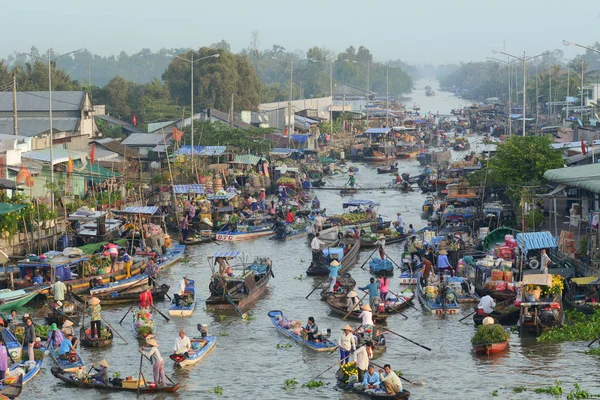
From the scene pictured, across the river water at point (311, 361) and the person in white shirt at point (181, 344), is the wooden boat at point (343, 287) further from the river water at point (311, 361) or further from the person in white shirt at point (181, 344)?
the person in white shirt at point (181, 344)

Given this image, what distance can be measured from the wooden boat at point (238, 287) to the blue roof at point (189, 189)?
46.6 ft

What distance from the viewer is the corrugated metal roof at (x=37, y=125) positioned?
5922 centimetres

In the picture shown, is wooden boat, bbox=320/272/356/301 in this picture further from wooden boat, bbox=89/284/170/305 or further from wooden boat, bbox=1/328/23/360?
wooden boat, bbox=1/328/23/360

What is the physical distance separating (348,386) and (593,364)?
22.5 feet

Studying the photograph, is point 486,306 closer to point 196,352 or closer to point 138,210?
point 196,352

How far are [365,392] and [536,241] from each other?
13.5m

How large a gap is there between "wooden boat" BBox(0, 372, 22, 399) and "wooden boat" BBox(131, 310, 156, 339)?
20.2 feet

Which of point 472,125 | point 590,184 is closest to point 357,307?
point 590,184

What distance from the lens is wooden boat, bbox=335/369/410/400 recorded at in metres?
23.0

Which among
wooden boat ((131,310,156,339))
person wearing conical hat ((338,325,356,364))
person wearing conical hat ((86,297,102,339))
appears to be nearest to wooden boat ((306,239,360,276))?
wooden boat ((131,310,156,339))

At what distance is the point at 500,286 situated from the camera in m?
32.8

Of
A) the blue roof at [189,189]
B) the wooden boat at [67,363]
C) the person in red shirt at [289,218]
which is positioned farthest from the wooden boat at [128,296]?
the blue roof at [189,189]

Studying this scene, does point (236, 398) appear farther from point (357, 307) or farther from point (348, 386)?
point (357, 307)

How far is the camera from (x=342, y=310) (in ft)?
103
